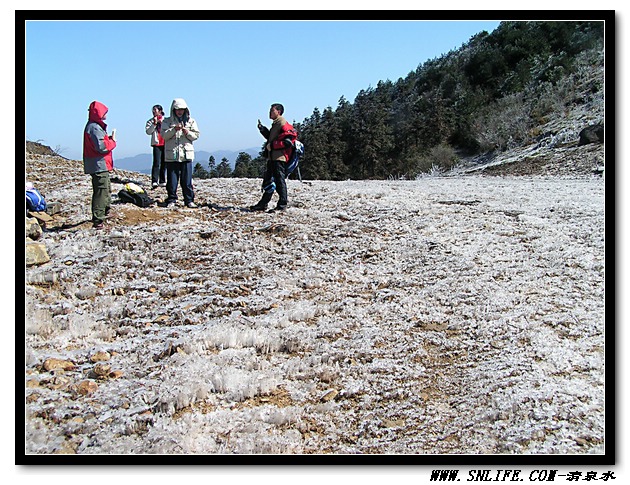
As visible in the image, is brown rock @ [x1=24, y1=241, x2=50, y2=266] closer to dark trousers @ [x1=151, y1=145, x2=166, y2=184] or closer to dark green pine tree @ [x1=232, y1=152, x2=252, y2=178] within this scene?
dark trousers @ [x1=151, y1=145, x2=166, y2=184]

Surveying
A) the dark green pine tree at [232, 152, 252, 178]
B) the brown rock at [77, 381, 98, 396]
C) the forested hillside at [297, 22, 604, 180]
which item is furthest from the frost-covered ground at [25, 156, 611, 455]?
the dark green pine tree at [232, 152, 252, 178]

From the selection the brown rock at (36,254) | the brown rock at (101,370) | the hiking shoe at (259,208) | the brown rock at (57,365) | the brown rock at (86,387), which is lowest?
the brown rock at (86,387)

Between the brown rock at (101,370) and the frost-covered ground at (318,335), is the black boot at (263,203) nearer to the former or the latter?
the frost-covered ground at (318,335)

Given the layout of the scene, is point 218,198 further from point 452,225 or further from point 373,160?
point 373,160

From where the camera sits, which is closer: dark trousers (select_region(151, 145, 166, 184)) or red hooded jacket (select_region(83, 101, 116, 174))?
red hooded jacket (select_region(83, 101, 116, 174))

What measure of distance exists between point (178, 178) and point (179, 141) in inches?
33.0

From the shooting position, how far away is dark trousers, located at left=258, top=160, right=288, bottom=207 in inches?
Answer: 385

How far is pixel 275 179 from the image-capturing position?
9953mm

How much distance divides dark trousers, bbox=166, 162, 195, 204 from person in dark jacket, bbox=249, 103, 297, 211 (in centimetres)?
123

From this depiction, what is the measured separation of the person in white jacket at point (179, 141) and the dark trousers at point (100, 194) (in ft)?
5.06

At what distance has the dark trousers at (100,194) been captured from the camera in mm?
8227

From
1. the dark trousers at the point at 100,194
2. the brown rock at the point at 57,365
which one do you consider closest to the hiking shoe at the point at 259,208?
the dark trousers at the point at 100,194

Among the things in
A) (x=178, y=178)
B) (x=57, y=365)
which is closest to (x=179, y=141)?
(x=178, y=178)

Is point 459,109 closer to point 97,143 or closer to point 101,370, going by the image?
point 97,143
